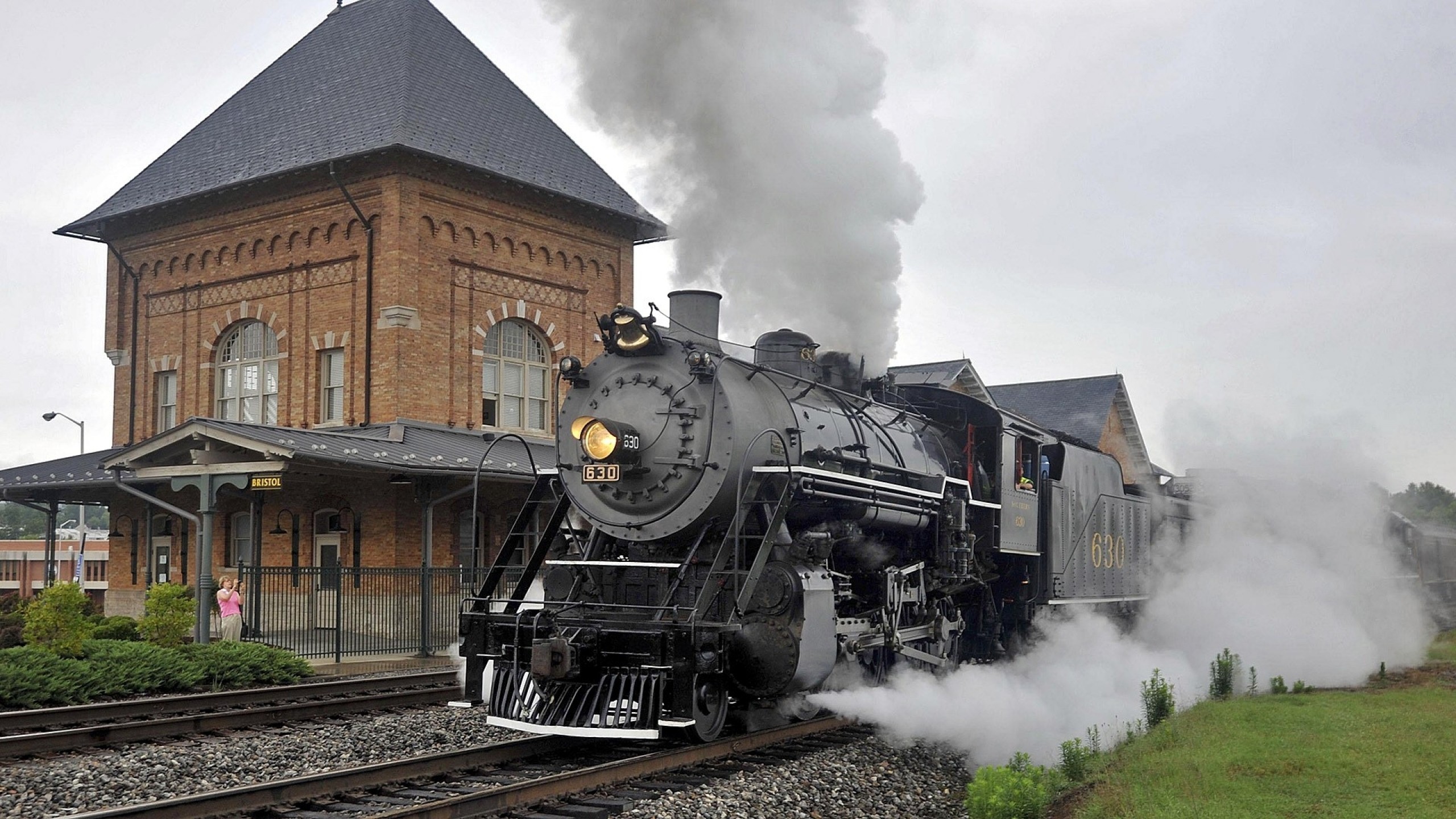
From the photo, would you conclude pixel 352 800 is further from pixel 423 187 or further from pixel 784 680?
pixel 423 187

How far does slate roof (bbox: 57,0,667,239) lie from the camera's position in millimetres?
24328

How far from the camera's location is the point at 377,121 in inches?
949

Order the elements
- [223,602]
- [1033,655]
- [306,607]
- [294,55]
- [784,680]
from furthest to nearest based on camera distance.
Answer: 1. [294,55]
2. [306,607]
3. [223,602]
4. [1033,655]
5. [784,680]

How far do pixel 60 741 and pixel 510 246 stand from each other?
16806mm

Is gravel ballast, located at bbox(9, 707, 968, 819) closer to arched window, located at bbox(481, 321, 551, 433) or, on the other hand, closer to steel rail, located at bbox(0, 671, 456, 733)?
steel rail, located at bbox(0, 671, 456, 733)

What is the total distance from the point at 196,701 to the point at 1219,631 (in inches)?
512

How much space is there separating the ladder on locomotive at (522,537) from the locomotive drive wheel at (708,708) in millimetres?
1846

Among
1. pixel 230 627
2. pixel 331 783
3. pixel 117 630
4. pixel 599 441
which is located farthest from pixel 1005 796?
pixel 117 630

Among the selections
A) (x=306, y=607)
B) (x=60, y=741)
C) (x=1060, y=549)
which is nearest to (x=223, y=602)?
(x=306, y=607)

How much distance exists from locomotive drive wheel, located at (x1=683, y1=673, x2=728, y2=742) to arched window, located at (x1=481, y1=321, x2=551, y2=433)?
53.3ft

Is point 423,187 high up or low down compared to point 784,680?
up

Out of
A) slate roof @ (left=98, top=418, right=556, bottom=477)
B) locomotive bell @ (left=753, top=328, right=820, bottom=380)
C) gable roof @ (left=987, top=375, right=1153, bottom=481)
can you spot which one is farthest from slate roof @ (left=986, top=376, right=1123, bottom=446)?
locomotive bell @ (left=753, top=328, right=820, bottom=380)

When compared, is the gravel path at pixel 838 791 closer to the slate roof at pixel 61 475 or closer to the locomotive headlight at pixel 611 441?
the locomotive headlight at pixel 611 441

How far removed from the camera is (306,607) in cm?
2150
